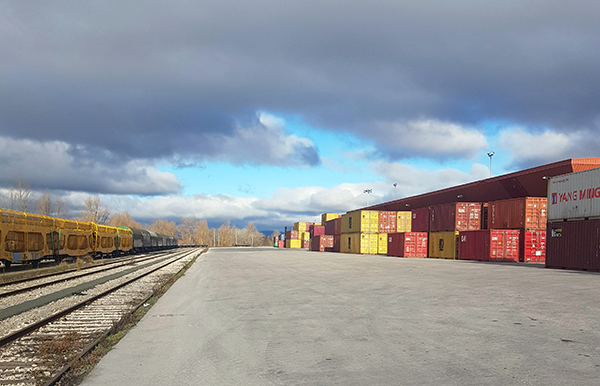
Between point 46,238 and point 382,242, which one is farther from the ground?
point 46,238

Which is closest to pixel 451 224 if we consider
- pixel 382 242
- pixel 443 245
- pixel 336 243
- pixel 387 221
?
pixel 443 245

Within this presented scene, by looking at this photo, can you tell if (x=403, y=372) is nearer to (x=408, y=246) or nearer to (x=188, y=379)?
(x=188, y=379)

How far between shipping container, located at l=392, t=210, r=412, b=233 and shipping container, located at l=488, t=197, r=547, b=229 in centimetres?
1826

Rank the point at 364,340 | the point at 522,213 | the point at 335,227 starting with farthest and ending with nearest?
the point at 335,227
the point at 522,213
the point at 364,340

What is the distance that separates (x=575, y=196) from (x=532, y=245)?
29.6ft

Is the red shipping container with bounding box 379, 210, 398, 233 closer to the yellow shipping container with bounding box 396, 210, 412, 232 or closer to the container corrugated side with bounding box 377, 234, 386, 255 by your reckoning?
Answer: the container corrugated side with bounding box 377, 234, 386, 255

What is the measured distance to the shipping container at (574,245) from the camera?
77.6ft

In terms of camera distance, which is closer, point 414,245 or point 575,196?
point 575,196

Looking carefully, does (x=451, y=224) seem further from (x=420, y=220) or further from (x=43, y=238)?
(x=43, y=238)

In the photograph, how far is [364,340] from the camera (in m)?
7.98

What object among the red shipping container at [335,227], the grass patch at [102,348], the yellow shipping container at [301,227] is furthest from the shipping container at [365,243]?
the yellow shipping container at [301,227]

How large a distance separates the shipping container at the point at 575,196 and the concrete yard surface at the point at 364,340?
1227cm

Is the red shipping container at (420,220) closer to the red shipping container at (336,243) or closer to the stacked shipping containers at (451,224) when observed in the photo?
the stacked shipping containers at (451,224)

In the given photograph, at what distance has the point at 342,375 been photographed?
19.7 feet
